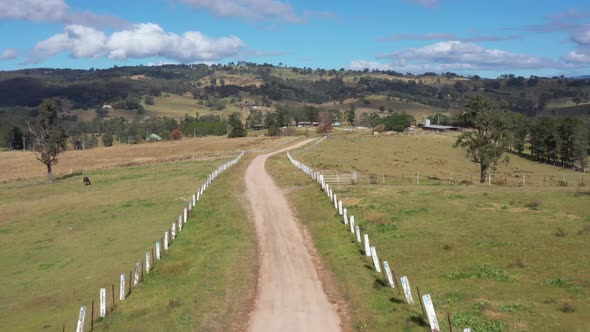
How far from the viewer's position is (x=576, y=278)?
1930cm

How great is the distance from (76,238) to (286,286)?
2183 cm

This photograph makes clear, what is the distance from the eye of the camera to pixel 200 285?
2073 cm

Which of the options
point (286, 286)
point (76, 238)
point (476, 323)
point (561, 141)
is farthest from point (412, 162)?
point (476, 323)

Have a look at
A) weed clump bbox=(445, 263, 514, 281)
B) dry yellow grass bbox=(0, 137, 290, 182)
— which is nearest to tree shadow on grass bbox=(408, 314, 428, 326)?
weed clump bbox=(445, 263, 514, 281)

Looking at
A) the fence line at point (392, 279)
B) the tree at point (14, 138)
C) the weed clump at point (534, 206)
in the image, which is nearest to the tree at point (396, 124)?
the tree at point (14, 138)

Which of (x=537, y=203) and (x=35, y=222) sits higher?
(x=537, y=203)

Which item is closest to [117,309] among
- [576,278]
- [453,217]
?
[576,278]

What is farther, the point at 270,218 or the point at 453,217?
the point at 270,218

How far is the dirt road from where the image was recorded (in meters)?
16.3

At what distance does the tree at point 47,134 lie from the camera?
253 ft

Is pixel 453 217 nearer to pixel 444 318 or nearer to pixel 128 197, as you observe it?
pixel 444 318

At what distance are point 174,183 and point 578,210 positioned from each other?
39661 mm

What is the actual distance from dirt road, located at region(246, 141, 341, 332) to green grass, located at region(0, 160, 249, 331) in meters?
1.92

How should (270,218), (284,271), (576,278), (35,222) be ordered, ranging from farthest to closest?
(35,222) < (270,218) < (284,271) < (576,278)
